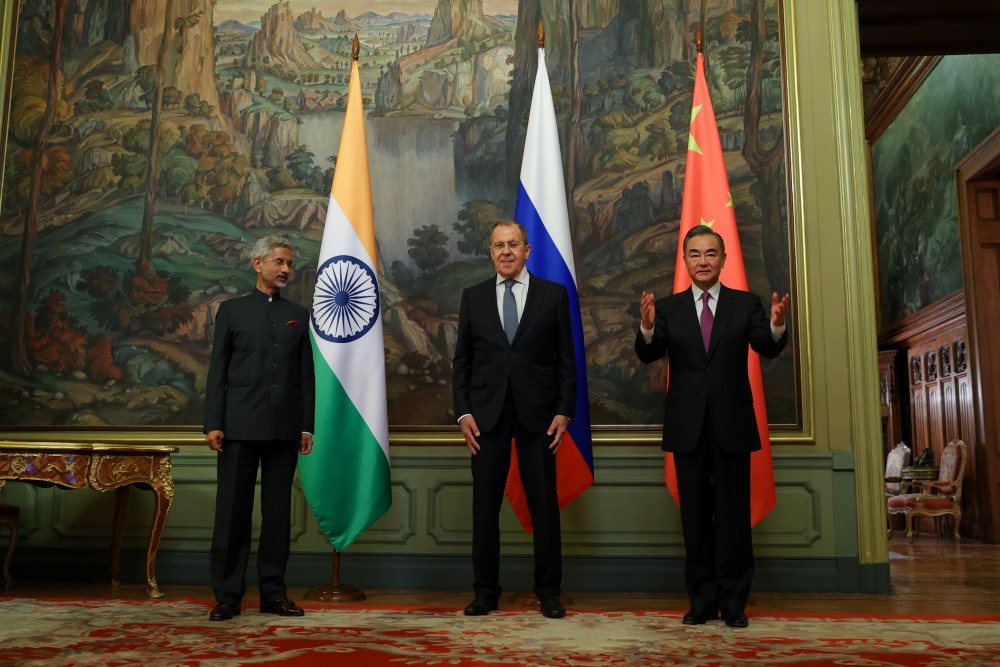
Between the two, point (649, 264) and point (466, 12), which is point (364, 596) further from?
point (466, 12)

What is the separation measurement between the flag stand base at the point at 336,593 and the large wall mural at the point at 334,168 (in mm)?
976

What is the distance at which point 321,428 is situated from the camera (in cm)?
456

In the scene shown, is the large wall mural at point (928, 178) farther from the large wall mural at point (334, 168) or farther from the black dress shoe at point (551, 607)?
the black dress shoe at point (551, 607)

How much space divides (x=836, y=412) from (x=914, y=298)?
27.5 ft

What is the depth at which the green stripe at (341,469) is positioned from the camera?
4.53 metres

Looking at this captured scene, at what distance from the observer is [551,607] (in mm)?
3803

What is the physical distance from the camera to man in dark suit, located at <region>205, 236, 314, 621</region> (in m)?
3.85

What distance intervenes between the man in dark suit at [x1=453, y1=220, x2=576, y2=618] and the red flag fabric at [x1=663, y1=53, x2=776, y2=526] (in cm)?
97

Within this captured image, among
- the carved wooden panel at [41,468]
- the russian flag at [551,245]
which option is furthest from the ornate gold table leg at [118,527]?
the russian flag at [551,245]

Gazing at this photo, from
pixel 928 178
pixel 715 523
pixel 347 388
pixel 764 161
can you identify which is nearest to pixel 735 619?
pixel 715 523

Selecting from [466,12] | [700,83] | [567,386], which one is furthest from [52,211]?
[700,83]

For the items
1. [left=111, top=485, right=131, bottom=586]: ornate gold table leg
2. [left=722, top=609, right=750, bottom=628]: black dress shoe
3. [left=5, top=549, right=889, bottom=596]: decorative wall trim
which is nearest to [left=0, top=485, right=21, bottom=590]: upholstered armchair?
[left=5, top=549, right=889, bottom=596]: decorative wall trim

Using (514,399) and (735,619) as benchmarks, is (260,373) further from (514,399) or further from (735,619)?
(735,619)

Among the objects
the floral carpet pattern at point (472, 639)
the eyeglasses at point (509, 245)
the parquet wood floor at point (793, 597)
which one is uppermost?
the eyeglasses at point (509, 245)
